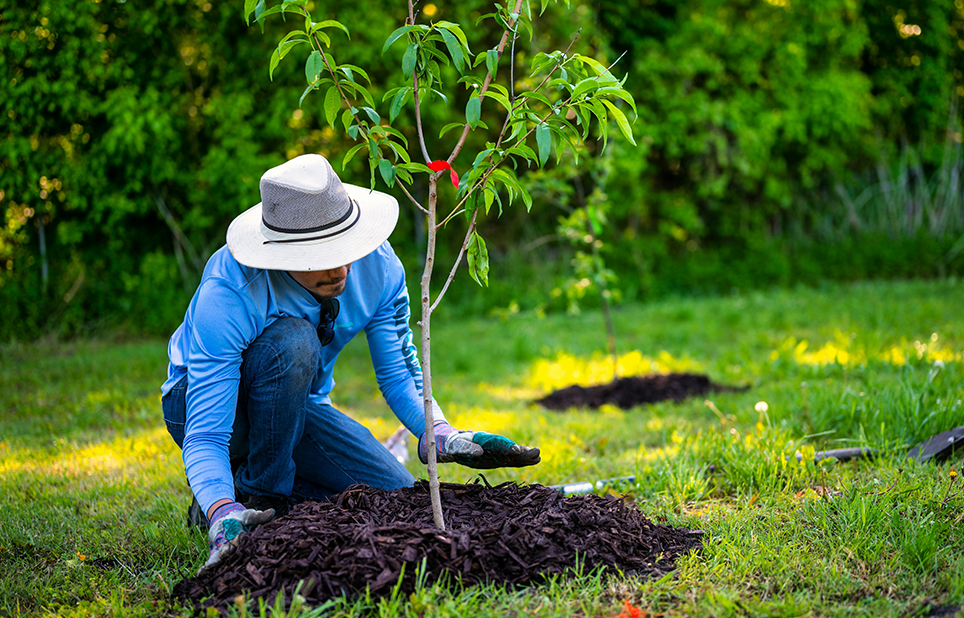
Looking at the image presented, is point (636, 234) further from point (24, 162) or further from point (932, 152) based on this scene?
point (24, 162)

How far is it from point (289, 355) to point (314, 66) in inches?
33.7

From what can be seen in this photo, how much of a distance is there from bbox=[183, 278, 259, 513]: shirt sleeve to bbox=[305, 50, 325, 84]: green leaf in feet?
2.32

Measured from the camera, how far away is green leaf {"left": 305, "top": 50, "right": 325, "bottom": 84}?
5.78 feet

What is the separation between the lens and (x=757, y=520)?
2377mm

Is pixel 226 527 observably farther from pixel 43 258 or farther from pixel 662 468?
pixel 43 258

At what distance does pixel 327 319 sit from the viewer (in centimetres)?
242

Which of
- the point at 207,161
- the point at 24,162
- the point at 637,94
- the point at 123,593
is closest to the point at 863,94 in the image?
the point at 637,94

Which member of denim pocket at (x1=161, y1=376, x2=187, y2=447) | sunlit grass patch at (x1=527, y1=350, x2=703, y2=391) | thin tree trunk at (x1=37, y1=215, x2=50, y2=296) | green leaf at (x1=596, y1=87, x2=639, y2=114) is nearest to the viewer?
green leaf at (x1=596, y1=87, x2=639, y2=114)

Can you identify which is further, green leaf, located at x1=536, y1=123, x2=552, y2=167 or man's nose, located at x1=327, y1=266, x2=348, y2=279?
man's nose, located at x1=327, y1=266, x2=348, y2=279

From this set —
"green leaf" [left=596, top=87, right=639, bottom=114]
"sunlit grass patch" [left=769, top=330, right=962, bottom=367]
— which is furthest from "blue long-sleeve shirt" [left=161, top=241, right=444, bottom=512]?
"sunlit grass patch" [left=769, top=330, right=962, bottom=367]

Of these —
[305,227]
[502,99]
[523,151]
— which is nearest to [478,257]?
[523,151]

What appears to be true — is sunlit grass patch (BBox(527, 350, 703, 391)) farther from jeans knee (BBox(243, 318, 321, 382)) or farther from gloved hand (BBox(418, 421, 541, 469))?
jeans knee (BBox(243, 318, 321, 382))

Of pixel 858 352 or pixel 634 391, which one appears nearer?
pixel 634 391

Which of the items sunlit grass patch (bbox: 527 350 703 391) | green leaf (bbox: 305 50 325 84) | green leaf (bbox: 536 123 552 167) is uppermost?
green leaf (bbox: 305 50 325 84)
